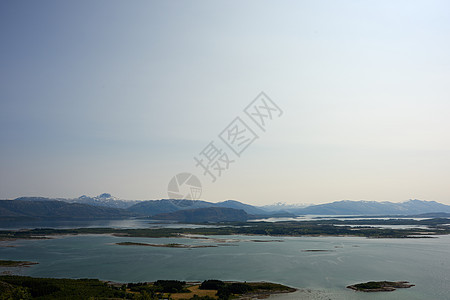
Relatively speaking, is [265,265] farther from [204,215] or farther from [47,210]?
[47,210]

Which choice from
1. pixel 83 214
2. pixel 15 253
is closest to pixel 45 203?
pixel 83 214

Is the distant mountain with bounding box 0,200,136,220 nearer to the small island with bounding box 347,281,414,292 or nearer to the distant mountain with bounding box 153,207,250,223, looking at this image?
the distant mountain with bounding box 153,207,250,223

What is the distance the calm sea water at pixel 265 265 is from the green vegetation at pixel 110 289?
3164 mm

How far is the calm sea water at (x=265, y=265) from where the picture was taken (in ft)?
103

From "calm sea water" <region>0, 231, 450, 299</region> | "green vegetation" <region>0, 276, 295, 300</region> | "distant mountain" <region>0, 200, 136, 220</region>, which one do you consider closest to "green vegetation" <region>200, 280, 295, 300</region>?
"green vegetation" <region>0, 276, 295, 300</region>

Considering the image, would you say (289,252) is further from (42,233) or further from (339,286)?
(42,233)

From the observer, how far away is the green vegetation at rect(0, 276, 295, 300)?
23.5m

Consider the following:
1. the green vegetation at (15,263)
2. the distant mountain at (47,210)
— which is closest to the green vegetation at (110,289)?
the green vegetation at (15,263)

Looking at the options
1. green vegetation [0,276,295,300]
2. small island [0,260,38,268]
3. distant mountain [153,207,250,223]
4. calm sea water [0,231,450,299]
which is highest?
green vegetation [0,276,295,300]

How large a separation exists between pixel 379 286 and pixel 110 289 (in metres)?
25.2

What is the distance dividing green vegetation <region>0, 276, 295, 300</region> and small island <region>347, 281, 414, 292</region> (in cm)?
671

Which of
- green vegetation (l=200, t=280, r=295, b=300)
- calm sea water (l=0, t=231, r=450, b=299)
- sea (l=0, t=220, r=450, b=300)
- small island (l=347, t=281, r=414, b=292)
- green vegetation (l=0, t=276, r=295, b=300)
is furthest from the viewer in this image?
calm sea water (l=0, t=231, r=450, b=299)

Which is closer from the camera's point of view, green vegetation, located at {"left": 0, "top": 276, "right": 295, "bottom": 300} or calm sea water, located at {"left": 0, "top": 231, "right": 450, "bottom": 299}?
green vegetation, located at {"left": 0, "top": 276, "right": 295, "bottom": 300}

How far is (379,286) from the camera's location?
99.6 feet
